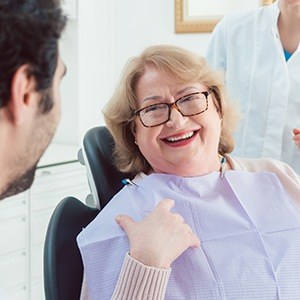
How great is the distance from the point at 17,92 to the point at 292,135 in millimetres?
1336

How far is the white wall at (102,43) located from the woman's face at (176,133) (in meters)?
1.52

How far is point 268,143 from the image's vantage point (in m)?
1.79

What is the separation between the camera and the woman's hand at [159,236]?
117 centimetres

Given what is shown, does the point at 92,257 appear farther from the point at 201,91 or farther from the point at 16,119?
the point at 16,119

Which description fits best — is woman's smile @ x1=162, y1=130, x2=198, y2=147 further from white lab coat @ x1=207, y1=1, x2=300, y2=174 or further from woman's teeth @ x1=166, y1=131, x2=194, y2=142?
white lab coat @ x1=207, y1=1, x2=300, y2=174

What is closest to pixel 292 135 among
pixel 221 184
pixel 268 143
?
pixel 268 143

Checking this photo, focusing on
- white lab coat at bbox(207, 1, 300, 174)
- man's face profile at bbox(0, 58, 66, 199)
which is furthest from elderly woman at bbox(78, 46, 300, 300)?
man's face profile at bbox(0, 58, 66, 199)

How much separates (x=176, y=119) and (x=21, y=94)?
860 millimetres

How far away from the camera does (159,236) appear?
1201 mm

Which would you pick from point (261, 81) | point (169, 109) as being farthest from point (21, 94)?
point (261, 81)

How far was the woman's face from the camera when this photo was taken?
55.8 inches

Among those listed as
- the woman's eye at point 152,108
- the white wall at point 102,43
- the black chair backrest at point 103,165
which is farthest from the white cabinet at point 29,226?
the woman's eye at point 152,108

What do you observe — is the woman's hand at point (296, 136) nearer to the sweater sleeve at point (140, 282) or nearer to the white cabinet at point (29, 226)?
the sweater sleeve at point (140, 282)

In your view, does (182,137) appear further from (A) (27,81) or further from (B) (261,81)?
(A) (27,81)
